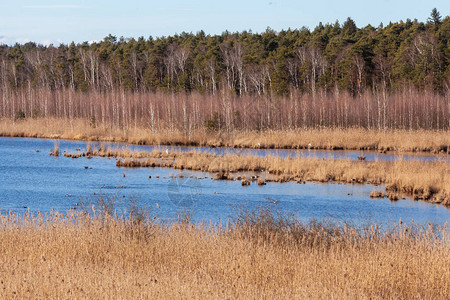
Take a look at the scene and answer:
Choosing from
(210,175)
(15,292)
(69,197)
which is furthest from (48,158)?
(15,292)

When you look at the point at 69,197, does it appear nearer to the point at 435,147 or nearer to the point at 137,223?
the point at 137,223

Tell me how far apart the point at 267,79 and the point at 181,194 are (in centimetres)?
4704

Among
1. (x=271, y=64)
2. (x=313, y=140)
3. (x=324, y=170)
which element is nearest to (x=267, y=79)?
(x=271, y=64)

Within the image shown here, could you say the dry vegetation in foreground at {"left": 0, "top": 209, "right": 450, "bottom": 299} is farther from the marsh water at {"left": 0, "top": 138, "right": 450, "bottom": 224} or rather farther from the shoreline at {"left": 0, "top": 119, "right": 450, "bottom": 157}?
the shoreline at {"left": 0, "top": 119, "right": 450, "bottom": 157}

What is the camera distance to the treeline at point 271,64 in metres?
63.8

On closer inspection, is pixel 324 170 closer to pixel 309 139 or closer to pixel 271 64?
pixel 309 139

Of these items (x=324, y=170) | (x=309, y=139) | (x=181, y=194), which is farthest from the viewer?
(x=309, y=139)

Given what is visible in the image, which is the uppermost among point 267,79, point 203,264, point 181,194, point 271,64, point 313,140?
point 271,64

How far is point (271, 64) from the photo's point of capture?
7319cm

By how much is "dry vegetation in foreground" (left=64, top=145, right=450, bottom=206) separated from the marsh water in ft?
3.32

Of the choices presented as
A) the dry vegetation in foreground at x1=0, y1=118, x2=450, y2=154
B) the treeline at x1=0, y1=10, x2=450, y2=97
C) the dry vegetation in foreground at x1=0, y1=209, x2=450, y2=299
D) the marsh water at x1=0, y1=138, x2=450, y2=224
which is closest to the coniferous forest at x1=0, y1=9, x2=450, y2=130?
the treeline at x1=0, y1=10, x2=450, y2=97

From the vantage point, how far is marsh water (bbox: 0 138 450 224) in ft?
71.5

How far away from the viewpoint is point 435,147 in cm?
4281

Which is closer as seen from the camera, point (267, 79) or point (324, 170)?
point (324, 170)
